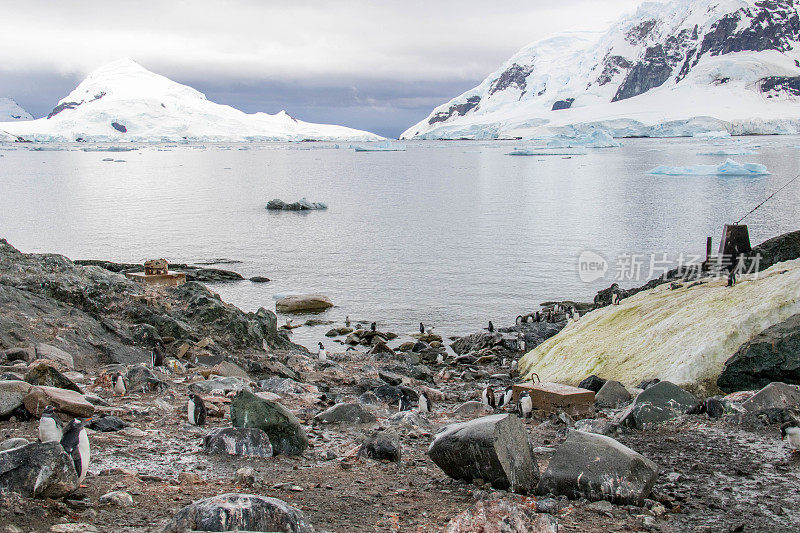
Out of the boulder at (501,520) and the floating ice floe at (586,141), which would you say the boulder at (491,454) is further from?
the floating ice floe at (586,141)

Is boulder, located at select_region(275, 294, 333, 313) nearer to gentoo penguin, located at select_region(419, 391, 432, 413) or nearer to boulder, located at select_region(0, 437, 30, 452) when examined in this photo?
gentoo penguin, located at select_region(419, 391, 432, 413)

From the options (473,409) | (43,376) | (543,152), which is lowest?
(473,409)

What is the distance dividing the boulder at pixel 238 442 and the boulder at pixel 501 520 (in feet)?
7.53

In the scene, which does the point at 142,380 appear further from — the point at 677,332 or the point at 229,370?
the point at 677,332

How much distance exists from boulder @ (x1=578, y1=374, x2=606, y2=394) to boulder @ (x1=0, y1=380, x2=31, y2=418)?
7.46 m

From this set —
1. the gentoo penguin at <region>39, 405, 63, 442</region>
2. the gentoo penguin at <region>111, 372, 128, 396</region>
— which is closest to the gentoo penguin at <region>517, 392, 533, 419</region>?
the gentoo penguin at <region>111, 372, 128, 396</region>

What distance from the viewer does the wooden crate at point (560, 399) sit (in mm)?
9438

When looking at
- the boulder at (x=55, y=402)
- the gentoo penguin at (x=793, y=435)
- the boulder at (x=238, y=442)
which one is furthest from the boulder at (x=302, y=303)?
the gentoo penguin at (x=793, y=435)

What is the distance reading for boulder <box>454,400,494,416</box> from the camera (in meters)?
9.74

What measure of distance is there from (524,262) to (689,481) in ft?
77.9

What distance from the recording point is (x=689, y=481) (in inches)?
247

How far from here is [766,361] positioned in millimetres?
8984

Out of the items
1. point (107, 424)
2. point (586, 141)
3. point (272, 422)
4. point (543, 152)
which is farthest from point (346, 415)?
point (586, 141)

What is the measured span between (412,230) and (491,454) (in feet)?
118
